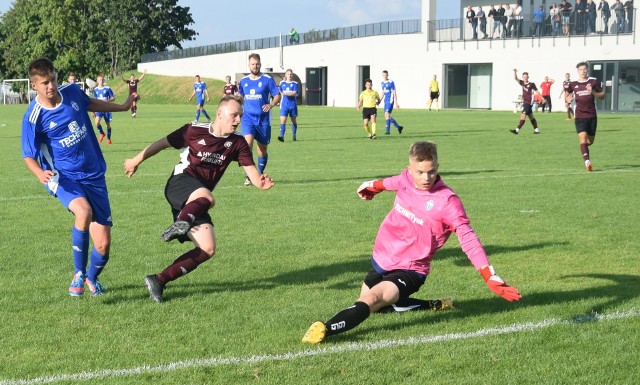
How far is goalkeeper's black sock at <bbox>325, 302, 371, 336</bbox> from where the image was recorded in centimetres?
558

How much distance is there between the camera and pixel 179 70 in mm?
102438

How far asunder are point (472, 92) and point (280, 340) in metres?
53.0

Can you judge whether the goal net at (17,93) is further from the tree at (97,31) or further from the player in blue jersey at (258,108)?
the player in blue jersey at (258,108)

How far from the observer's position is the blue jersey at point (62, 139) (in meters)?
6.80

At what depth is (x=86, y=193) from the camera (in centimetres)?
698

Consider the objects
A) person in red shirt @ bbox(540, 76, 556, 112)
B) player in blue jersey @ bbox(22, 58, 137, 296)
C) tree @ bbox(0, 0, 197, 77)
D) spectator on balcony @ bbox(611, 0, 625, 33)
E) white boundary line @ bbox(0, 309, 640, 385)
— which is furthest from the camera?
tree @ bbox(0, 0, 197, 77)

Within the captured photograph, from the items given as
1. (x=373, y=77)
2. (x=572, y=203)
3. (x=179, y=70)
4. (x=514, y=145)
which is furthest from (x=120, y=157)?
(x=179, y=70)

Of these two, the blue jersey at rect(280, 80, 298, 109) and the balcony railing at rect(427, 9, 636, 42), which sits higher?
the balcony railing at rect(427, 9, 636, 42)

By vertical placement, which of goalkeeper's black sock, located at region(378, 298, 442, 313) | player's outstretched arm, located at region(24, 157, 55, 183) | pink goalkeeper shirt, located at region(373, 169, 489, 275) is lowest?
goalkeeper's black sock, located at region(378, 298, 442, 313)

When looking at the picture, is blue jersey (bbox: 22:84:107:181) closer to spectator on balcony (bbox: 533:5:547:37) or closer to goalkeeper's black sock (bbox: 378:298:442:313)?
goalkeeper's black sock (bbox: 378:298:442:313)

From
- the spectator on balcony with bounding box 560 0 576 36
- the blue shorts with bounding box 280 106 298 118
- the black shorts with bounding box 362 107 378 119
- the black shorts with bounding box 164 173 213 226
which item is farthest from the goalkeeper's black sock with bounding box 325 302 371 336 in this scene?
the spectator on balcony with bounding box 560 0 576 36

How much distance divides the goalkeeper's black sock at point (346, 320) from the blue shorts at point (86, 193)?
2391 millimetres

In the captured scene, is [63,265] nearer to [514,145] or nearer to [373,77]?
[514,145]

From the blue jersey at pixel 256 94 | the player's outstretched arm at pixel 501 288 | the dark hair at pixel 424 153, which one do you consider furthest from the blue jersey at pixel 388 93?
the player's outstretched arm at pixel 501 288
